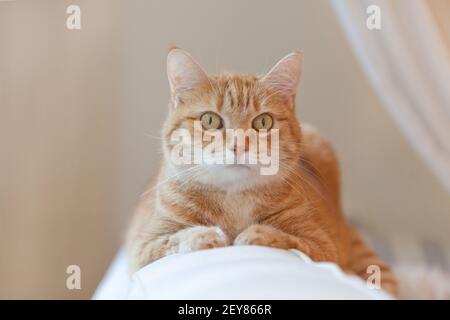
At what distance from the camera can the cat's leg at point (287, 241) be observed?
0.94m

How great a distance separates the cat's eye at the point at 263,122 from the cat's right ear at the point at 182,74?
126 mm

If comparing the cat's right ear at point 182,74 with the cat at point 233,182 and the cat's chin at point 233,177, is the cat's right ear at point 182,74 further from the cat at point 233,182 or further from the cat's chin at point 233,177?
the cat's chin at point 233,177

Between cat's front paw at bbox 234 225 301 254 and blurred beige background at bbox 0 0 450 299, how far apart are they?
1.25ft

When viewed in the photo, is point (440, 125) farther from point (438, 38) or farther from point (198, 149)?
point (198, 149)

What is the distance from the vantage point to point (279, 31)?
49.8 inches

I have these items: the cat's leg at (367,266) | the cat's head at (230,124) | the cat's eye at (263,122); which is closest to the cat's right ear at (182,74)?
the cat's head at (230,124)

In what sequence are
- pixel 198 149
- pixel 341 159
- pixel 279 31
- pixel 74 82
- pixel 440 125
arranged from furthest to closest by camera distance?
pixel 341 159
pixel 74 82
pixel 279 31
pixel 440 125
pixel 198 149

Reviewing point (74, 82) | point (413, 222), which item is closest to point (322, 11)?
point (74, 82)

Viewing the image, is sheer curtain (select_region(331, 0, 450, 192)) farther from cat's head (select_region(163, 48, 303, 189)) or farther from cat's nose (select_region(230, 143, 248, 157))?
cat's nose (select_region(230, 143, 248, 157))

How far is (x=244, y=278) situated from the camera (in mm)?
791

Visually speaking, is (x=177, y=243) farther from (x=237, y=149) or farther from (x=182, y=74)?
(x=182, y=74)

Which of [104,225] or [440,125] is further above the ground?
[440,125]

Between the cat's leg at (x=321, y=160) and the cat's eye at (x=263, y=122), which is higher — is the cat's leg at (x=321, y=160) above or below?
below

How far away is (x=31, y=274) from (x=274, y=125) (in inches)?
30.2
